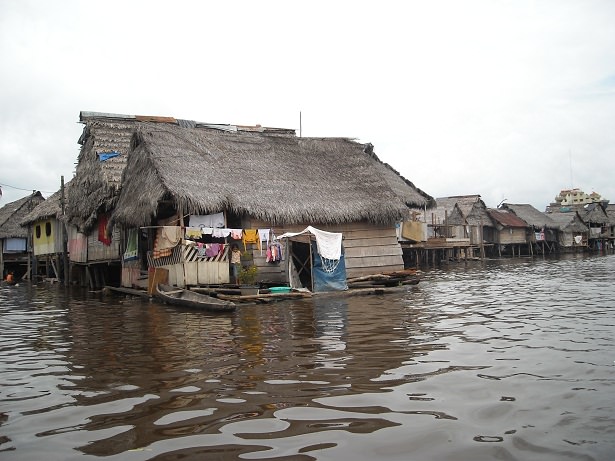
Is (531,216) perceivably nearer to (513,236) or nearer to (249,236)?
(513,236)

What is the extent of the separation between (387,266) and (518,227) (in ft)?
109

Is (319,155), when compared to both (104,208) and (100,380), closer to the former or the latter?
(104,208)

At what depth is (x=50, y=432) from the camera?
3.95 meters

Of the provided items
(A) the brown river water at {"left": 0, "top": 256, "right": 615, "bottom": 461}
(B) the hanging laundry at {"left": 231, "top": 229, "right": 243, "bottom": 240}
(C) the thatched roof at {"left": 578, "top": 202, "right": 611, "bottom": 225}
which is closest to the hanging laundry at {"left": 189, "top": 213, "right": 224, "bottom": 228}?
(B) the hanging laundry at {"left": 231, "top": 229, "right": 243, "bottom": 240}

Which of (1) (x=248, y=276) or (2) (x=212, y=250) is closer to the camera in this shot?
(1) (x=248, y=276)

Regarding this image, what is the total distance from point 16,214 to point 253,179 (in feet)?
68.9

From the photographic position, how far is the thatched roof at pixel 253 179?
1484cm

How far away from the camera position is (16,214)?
31000mm

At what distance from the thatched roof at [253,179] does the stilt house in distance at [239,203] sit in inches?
1.4

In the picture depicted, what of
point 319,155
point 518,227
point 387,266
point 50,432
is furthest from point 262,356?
Result: point 518,227

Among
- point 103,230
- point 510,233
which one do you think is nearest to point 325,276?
point 103,230

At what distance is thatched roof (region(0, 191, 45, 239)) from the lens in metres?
29.9

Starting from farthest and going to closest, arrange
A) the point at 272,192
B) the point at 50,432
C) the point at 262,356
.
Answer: the point at 272,192 → the point at 262,356 → the point at 50,432

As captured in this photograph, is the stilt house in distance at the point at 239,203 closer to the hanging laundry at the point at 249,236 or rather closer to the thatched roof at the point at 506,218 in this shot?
the hanging laundry at the point at 249,236
